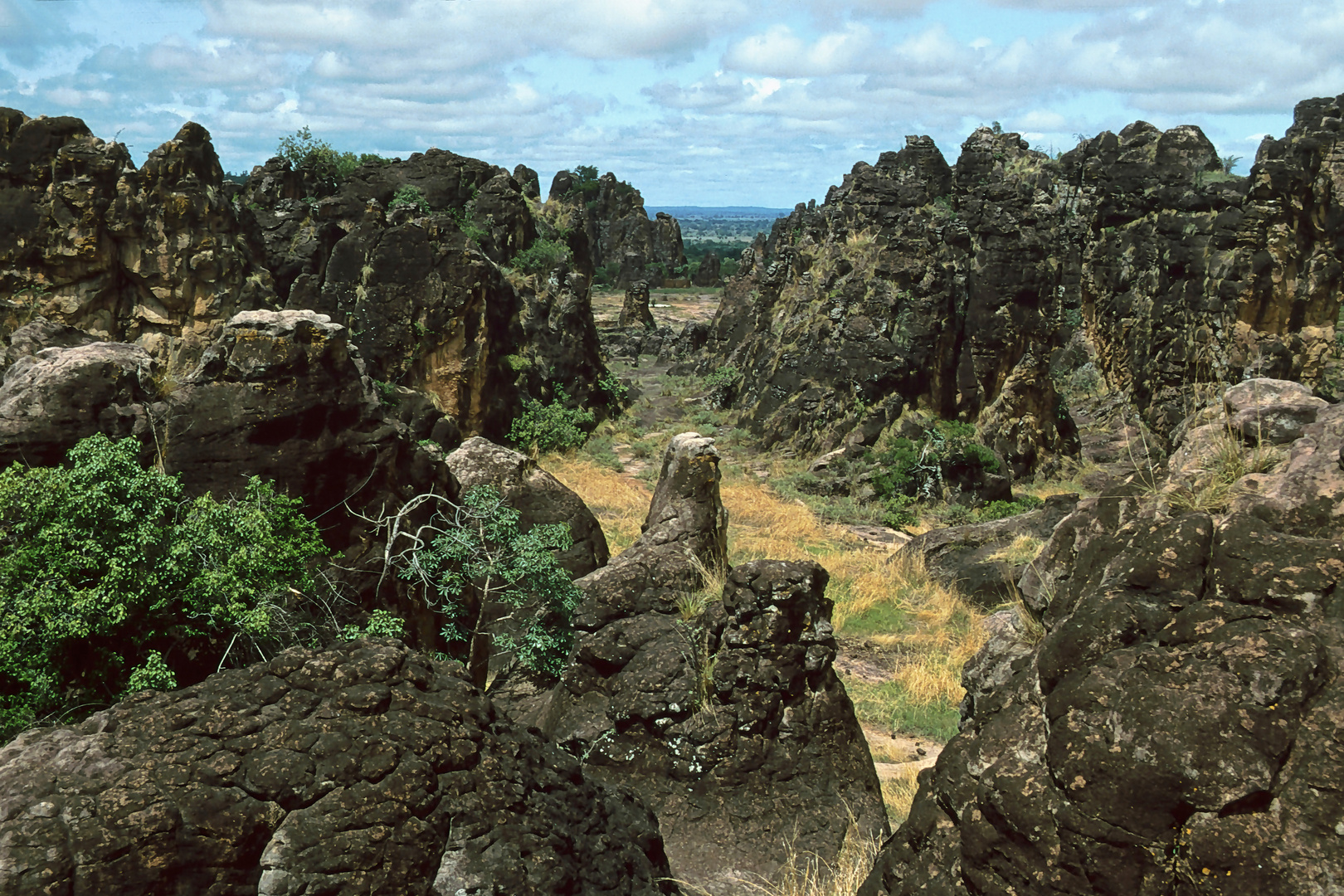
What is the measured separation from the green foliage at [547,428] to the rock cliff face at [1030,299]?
589cm

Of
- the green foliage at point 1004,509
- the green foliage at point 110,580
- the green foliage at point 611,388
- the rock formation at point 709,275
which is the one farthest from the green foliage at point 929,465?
the rock formation at point 709,275

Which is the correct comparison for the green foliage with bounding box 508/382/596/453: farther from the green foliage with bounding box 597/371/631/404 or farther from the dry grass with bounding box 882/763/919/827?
the dry grass with bounding box 882/763/919/827

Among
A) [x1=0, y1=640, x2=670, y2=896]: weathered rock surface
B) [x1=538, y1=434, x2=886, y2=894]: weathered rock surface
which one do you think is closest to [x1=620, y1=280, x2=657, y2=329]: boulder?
[x1=538, y1=434, x2=886, y2=894]: weathered rock surface

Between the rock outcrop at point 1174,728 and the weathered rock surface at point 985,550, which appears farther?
the weathered rock surface at point 985,550

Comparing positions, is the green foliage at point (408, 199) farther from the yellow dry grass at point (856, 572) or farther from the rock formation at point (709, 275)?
the rock formation at point (709, 275)

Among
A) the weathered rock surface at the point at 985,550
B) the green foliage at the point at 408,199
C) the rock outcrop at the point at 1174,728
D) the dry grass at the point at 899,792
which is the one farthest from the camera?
the green foliage at the point at 408,199

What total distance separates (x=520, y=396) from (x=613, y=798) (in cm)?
2178

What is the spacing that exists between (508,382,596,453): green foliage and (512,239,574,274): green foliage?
4687 mm

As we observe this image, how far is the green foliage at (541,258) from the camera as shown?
94.8ft

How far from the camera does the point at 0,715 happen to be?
185 inches

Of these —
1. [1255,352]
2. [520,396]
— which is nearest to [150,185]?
[520,396]

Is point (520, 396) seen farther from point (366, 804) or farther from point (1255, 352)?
point (366, 804)

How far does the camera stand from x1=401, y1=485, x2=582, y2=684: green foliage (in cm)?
807

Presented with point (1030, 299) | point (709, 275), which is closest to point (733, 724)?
point (1030, 299)
